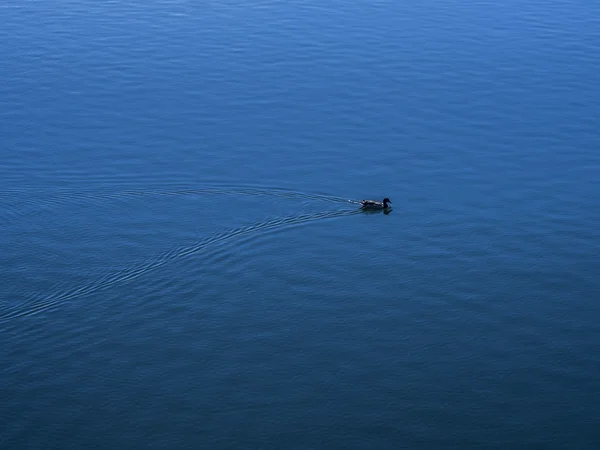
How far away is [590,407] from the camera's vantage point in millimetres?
32562

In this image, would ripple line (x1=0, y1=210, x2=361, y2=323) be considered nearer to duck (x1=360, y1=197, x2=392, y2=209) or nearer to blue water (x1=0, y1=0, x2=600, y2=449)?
blue water (x1=0, y1=0, x2=600, y2=449)

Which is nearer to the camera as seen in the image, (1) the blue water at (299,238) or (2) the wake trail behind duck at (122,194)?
(1) the blue water at (299,238)

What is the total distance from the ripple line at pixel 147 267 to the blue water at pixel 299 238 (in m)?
0.09

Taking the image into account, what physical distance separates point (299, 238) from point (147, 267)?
6.38 metres

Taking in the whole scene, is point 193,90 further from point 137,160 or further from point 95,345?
point 95,345

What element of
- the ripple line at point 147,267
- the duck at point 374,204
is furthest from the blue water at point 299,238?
the duck at point 374,204

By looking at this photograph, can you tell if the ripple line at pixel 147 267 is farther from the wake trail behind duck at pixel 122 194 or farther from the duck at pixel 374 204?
the wake trail behind duck at pixel 122 194

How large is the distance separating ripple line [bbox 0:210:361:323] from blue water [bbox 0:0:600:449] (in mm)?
87

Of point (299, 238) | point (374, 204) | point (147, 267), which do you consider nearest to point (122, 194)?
point (147, 267)

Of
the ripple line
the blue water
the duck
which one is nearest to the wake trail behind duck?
the blue water

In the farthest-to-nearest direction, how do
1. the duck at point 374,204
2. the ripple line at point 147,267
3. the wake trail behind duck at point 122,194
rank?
the wake trail behind duck at point 122,194 < the duck at point 374,204 < the ripple line at point 147,267

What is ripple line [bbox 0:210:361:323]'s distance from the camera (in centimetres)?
3678

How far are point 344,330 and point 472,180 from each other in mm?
13238

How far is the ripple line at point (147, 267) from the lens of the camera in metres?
36.8
